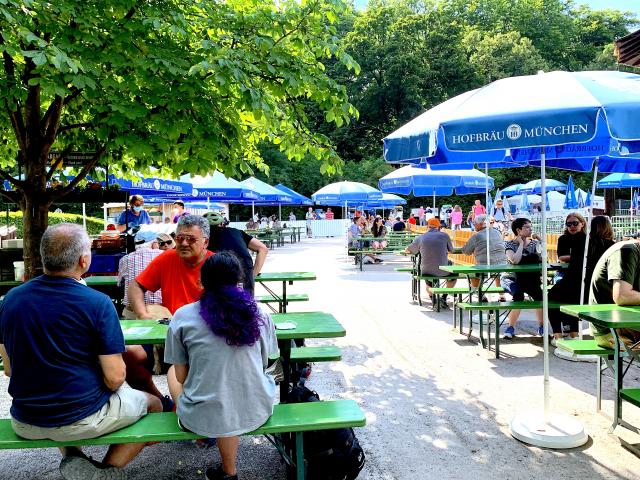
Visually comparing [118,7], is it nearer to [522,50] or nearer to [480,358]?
[480,358]

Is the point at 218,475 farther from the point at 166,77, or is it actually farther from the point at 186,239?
the point at 166,77

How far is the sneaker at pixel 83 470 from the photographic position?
2.99 m

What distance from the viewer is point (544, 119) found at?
3701mm

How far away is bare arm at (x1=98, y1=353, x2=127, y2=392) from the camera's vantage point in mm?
2828

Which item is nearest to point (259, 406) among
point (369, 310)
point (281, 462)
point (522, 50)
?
point (281, 462)

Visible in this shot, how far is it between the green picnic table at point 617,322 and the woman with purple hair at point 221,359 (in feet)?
8.02

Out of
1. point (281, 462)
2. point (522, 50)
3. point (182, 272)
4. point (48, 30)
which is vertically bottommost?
point (281, 462)

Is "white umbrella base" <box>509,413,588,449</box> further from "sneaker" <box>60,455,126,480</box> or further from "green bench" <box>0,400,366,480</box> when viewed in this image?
"sneaker" <box>60,455,126,480</box>

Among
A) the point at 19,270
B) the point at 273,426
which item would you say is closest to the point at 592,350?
the point at 273,426

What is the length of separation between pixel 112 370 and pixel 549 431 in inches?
120

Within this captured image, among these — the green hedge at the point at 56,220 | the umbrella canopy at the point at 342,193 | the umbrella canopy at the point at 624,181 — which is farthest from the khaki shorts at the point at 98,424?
the umbrella canopy at the point at 342,193

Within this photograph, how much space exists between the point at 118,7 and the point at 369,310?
606cm

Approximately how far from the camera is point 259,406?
3.02 metres

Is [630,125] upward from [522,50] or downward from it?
downward
